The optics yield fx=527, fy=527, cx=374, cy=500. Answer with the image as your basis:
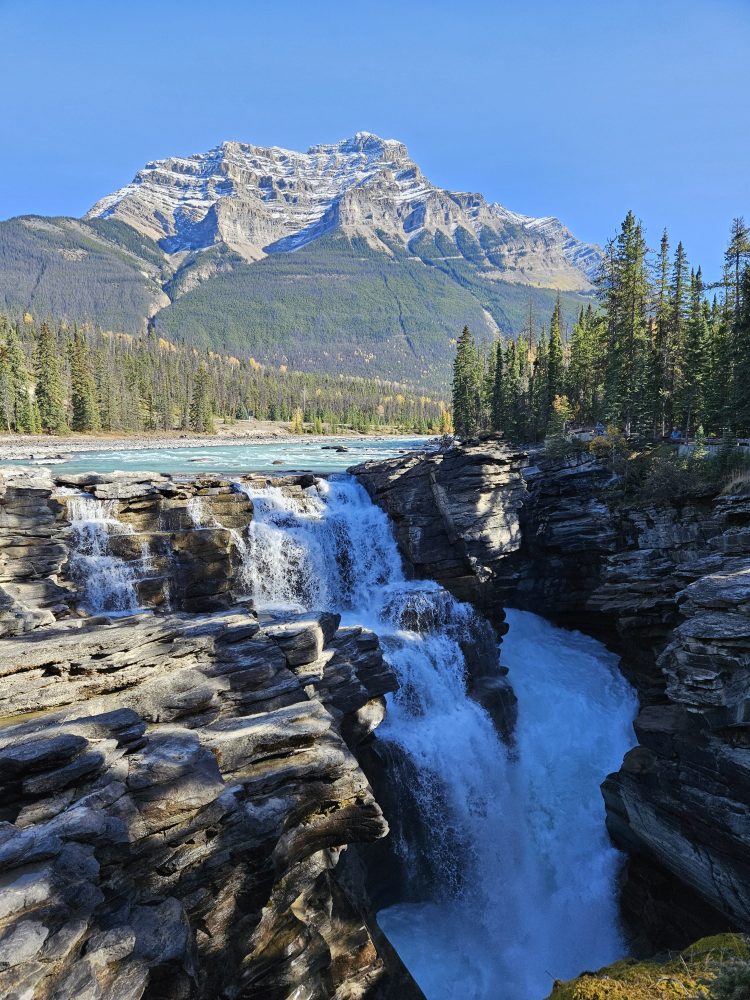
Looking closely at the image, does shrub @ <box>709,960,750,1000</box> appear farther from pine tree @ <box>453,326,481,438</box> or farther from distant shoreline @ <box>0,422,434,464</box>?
pine tree @ <box>453,326,481,438</box>

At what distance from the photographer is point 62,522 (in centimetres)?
2266

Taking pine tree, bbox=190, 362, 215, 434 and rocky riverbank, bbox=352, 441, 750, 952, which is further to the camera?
pine tree, bbox=190, 362, 215, 434

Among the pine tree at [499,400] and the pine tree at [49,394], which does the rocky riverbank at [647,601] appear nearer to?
the pine tree at [499,400]

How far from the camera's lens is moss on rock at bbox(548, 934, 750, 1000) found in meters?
7.80

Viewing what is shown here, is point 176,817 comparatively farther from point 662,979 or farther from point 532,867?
point 532,867

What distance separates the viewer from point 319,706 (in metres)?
13.3

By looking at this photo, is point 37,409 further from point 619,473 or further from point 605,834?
point 605,834

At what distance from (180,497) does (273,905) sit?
18.1 m

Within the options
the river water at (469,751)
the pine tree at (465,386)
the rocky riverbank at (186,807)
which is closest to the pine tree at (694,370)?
the river water at (469,751)

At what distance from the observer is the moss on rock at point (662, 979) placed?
780 centimetres

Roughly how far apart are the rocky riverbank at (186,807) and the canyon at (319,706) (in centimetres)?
6

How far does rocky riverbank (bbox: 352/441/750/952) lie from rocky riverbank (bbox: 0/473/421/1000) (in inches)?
350

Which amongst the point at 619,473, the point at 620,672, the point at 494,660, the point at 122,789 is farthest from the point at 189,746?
the point at 619,473

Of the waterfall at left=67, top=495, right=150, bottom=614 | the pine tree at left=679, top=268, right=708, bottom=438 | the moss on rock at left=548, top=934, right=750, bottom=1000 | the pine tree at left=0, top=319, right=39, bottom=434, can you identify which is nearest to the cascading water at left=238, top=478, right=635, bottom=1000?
the waterfall at left=67, top=495, right=150, bottom=614
